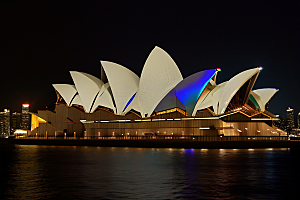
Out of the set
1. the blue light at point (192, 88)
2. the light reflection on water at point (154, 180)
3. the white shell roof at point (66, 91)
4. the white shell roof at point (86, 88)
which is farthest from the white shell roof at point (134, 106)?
the light reflection on water at point (154, 180)

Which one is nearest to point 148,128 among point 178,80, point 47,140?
point 178,80

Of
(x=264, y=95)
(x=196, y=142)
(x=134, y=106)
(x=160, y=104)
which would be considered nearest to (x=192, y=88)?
(x=160, y=104)

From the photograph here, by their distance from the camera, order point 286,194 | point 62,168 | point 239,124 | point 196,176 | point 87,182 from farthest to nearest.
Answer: point 239,124, point 62,168, point 196,176, point 87,182, point 286,194

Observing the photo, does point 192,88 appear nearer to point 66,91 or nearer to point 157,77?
point 157,77

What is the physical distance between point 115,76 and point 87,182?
1312 inches

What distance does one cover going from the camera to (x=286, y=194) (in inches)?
553

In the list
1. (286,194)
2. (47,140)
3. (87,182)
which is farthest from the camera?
(47,140)

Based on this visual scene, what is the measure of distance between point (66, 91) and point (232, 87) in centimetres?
2687

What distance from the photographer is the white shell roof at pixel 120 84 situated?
49031 millimetres

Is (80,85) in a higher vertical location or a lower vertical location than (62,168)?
higher

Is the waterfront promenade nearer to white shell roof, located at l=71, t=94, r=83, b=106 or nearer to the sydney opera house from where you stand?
the sydney opera house

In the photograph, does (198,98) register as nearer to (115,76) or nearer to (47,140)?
(115,76)

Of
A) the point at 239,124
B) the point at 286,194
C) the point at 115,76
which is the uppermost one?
the point at 115,76

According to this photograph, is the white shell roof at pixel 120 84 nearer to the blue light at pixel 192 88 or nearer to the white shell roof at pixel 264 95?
the blue light at pixel 192 88
